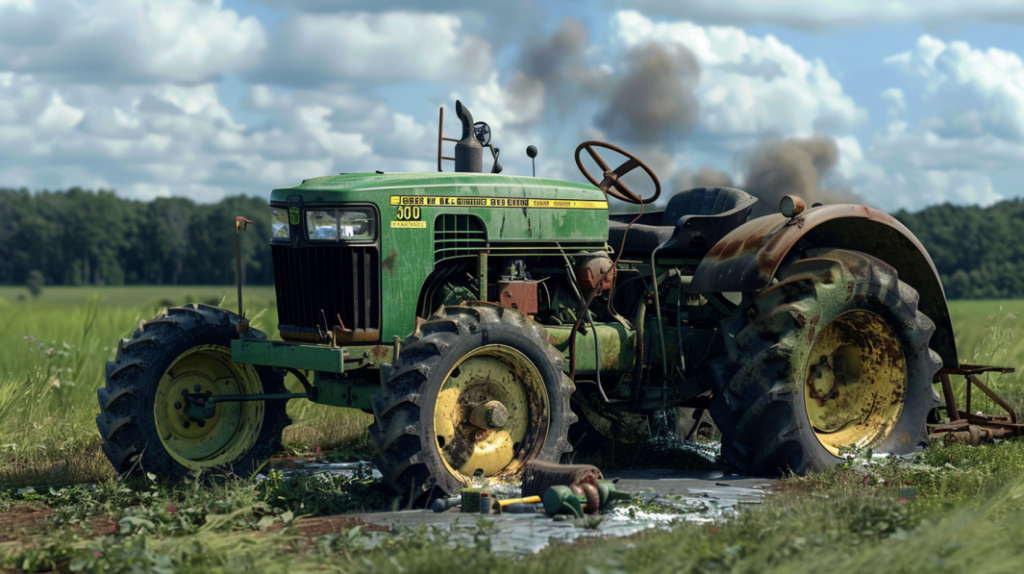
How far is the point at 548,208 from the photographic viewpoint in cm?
700

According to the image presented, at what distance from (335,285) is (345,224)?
368mm

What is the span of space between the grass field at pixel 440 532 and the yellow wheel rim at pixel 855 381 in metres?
0.44

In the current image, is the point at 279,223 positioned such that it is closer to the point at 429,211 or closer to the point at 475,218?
the point at 429,211

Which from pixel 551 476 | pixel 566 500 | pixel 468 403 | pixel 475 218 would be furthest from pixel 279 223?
pixel 566 500

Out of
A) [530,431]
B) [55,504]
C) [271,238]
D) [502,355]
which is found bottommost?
[55,504]

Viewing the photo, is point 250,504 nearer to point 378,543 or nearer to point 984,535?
point 378,543

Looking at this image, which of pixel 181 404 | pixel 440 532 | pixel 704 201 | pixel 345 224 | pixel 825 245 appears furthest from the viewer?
pixel 704 201

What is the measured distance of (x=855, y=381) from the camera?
24.1 feet

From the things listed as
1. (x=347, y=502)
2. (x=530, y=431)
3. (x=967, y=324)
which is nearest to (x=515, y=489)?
(x=530, y=431)

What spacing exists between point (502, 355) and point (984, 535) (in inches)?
109

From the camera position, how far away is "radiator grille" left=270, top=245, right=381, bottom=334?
20.7 ft

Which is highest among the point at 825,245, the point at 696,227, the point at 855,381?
the point at 696,227

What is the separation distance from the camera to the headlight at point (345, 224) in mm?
6277

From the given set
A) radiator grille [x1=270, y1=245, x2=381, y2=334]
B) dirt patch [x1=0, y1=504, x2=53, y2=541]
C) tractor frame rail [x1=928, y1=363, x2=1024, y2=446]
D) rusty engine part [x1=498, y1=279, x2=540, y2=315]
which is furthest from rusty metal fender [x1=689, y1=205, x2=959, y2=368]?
dirt patch [x1=0, y1=504, x2=53, y2=541]
